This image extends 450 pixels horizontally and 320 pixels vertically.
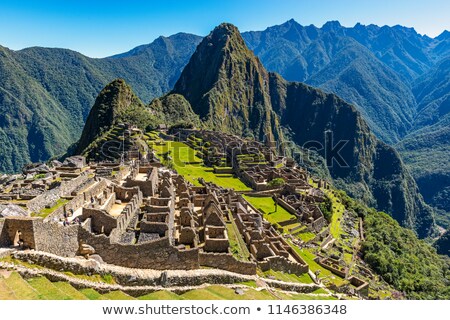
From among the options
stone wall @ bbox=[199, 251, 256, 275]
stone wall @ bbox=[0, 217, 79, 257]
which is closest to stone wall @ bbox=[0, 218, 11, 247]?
stone wall @ bbox=[0, 217, 79, 257]

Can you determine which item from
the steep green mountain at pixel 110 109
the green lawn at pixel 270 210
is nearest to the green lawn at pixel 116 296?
the green lawn at pixel 270 210

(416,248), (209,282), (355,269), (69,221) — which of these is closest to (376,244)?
(355,269)

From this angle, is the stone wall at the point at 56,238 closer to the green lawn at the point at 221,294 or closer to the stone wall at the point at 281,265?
the green lawn at the point at 221,294

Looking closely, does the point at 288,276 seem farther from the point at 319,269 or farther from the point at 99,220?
the point at 99,220

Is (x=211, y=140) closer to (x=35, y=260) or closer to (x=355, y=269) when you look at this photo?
(x=355, y=269)

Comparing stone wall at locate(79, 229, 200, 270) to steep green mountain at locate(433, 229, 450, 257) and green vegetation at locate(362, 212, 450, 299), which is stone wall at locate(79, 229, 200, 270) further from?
steep green mountain at locate(433, 229, 450, 257)
